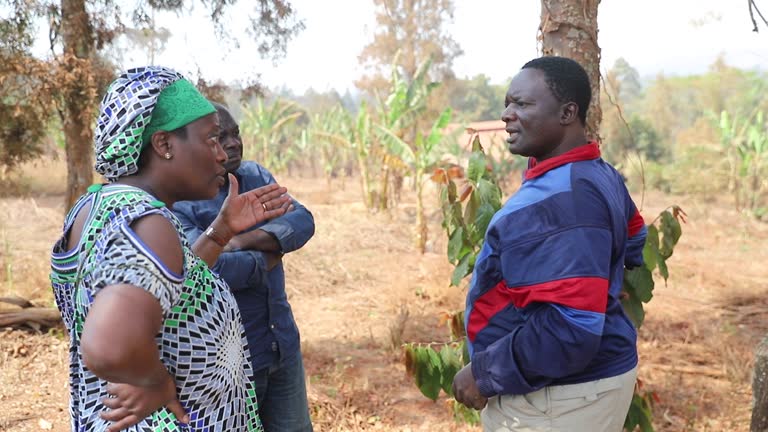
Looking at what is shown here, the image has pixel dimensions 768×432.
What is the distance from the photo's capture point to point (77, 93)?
14.6 ft

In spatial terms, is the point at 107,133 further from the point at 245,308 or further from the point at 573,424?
the point at 573,424

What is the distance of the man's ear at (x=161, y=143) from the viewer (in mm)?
1369

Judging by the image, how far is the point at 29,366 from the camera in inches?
179

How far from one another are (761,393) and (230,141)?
2154 millimetres

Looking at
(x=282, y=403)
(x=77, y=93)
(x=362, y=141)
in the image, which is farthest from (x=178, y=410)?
(x=362, y=141)

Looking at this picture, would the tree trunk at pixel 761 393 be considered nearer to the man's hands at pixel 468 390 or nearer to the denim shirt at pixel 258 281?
the man's hands at pixel 468 390

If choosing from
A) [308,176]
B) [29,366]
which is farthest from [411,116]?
[308,176]

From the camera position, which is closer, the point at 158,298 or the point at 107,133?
the point at 158,298

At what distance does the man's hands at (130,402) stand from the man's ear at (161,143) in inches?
18.5

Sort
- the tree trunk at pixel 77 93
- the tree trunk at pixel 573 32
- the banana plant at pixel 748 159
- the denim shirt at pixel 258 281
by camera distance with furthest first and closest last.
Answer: the banana plant at pixel 748 159 < the tree trunk at pixel 77 93 < the tree trunk at pixel 573 32 < the denim shirt at pixel 258 281

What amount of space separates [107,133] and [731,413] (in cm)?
422

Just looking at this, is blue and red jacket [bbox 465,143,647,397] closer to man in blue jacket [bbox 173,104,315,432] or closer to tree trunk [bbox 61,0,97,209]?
man in blue jacket [bbox 173,104,315,432]

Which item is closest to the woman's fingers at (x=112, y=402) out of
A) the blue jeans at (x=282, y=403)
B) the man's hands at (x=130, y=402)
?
the man's hands at (x=130, y=402)

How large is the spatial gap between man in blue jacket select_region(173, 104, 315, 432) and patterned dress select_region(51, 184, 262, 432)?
2.33ft
